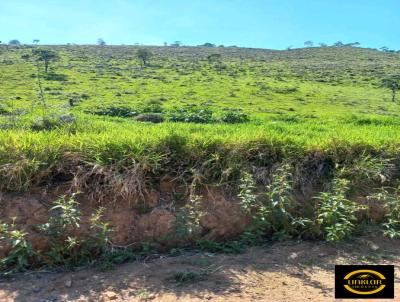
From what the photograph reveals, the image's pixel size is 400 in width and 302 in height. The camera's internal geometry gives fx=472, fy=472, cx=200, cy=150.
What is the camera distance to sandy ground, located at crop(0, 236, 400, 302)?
4.04m

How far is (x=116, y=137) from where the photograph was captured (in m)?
5.62

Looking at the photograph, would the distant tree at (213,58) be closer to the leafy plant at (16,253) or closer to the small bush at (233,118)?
the small bush at (233,118)

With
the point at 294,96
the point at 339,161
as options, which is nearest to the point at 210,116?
the point at 339,161

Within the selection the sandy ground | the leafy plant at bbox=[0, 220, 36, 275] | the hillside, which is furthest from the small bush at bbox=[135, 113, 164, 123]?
the leafy plant at bbox=[0, 220, 36, 275]

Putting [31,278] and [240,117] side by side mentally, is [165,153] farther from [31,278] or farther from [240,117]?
[240,117]

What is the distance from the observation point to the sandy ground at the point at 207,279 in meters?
4.04

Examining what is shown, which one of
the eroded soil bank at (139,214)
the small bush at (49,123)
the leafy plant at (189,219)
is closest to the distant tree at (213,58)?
the small bush at (49,123)

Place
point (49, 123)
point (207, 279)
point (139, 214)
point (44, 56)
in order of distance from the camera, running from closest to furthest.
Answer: point (207, 279)
point (139, 214)
point (49, 123)
point (44, 56)

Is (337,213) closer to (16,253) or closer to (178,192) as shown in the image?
(178,192)

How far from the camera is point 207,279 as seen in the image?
431cm

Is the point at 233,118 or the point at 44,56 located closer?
the point at 233,118

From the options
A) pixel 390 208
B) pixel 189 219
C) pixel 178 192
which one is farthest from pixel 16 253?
pixel 390 208

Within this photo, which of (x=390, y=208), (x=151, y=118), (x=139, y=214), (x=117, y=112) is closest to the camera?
(x=139, y=214)

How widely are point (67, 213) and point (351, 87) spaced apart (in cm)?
3263
